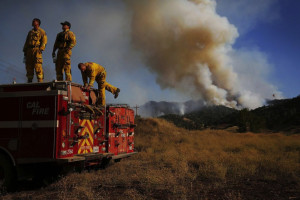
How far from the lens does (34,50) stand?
891 cm

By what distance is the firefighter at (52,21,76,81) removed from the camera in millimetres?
8930

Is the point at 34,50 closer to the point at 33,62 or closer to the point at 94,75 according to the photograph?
the point at 33,62

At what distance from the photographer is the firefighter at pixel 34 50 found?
8914 millimetres

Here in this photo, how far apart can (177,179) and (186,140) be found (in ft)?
50.6

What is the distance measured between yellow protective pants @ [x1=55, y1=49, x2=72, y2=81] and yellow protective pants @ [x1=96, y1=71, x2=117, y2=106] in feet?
3.30

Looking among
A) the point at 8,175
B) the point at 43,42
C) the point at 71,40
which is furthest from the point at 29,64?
the point at 8,175

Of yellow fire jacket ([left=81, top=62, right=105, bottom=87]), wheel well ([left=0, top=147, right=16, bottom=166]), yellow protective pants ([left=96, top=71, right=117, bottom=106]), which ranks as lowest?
wheel well ([left=0, top=147, right=16, bottom=166])

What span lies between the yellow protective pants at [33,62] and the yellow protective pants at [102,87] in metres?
1.85

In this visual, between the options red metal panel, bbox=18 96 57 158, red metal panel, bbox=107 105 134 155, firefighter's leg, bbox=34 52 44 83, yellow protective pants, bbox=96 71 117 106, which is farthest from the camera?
red metal panel, bbox=107 105 134 155

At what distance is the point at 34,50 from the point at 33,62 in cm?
39

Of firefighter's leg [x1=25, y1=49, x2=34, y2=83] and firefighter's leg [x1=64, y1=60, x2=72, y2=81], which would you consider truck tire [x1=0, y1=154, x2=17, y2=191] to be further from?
firefighter's leg [x1=64, y1=60, x2=72, y2=81]

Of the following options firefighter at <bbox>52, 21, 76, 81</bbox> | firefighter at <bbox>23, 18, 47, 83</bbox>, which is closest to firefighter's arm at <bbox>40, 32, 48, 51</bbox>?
firefighter at <bbox>23, 18, 47, 83</bbox>

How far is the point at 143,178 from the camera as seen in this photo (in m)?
8.07

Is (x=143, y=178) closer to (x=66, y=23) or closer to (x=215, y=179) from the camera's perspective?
(x=215, y=179)
